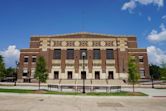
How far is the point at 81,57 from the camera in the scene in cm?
5591

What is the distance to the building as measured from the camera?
5509 centimetres

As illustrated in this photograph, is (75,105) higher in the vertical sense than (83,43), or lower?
lower

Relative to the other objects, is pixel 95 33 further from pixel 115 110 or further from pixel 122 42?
pixel 115 110

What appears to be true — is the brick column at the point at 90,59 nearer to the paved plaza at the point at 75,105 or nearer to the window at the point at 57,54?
the window at the point at 57,54

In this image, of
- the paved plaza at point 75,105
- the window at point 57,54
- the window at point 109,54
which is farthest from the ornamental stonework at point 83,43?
the paved plaza at point 75,105

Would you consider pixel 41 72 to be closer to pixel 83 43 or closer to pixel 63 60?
pixel 63 60

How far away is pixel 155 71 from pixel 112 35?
4127cm

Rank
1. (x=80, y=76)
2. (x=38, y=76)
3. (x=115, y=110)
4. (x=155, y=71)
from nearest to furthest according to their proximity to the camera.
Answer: (x=115, y=110) < (x=38, y=76) < (x=80, y=76) < (x=155, y=71)

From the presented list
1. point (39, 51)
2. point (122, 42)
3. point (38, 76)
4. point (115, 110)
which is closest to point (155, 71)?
point (122, 42)

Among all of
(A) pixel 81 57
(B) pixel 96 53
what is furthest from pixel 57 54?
(B) pixel 96 53

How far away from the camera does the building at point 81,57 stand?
5509cm

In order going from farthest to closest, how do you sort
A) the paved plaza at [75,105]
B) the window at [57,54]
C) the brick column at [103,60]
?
the window at [57,54]
the brick column at [103,60]
the paved plaza at [75,105]

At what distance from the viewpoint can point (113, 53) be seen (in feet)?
185

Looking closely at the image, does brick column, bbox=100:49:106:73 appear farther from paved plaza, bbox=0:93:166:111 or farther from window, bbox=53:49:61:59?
paved plaza, bbox=0:93:166:111
